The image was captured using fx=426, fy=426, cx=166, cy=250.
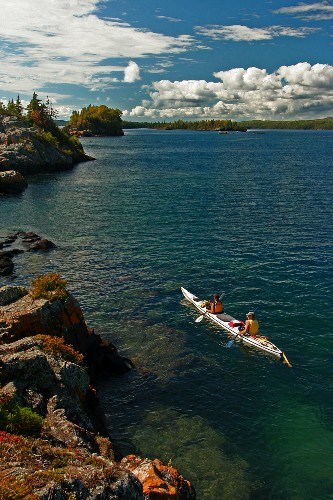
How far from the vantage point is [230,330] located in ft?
105

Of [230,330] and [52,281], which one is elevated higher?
[52,281]

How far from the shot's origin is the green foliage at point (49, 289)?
84.6 feet

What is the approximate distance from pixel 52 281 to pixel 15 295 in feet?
8.77

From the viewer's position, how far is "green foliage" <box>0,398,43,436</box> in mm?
13261

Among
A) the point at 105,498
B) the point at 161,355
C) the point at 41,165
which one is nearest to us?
the point at 105,498

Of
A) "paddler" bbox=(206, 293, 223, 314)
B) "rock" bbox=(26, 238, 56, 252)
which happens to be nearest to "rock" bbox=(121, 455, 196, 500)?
"paddler" bbox=(206, 293, 223, 314)

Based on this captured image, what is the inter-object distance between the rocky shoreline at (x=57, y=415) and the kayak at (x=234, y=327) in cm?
842

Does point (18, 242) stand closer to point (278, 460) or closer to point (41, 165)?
point (278, 460)

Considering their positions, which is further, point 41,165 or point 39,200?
point 41,165

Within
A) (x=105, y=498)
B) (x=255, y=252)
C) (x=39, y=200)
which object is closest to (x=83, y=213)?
(x=39, y=200)

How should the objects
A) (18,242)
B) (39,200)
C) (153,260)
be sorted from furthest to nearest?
(39,200) < (18,242) < (153,260)

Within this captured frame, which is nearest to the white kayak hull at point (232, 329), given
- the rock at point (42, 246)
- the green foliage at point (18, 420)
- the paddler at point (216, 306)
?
the paddler at point (216, 306)

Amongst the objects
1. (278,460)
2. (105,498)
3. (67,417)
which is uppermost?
(105,498)

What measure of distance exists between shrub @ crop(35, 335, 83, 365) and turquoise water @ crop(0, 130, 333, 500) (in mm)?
4108
